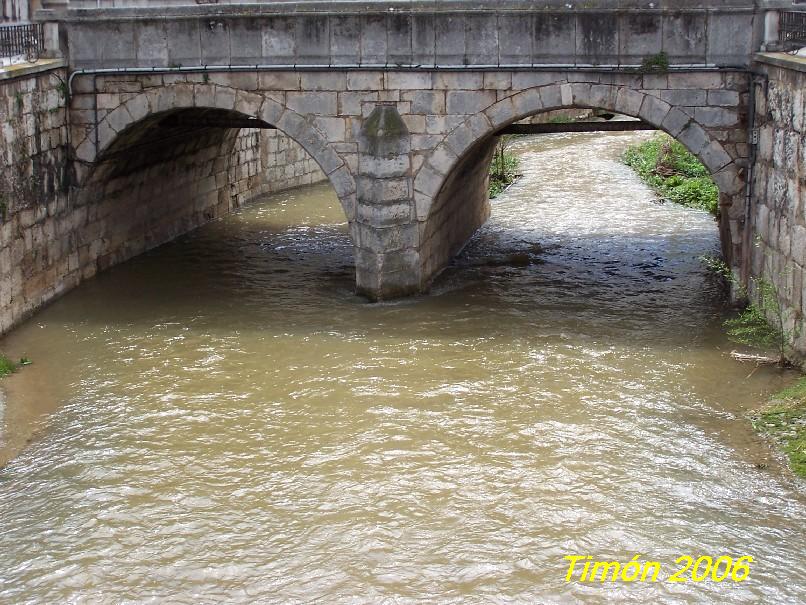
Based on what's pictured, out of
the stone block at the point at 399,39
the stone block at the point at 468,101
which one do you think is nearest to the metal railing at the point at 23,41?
the stone block at the point at 399,39

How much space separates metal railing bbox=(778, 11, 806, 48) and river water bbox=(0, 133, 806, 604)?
10.4 ft

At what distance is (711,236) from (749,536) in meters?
9.78

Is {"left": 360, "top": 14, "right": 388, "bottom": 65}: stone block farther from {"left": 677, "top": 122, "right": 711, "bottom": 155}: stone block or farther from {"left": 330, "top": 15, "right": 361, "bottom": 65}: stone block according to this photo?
{"left": 677, "top": 122, "right": 711, "bottom": 155}: stone block

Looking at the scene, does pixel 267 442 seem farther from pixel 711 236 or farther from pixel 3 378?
pixel 711 236

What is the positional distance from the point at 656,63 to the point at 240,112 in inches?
198

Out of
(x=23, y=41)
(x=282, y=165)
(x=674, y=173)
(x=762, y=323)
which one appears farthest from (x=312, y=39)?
(x=674, y=173)

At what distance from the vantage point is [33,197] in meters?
13.7

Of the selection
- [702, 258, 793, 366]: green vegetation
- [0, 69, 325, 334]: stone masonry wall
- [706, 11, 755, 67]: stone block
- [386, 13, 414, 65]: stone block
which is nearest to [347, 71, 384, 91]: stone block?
[386, 13, 414, 65]: stone block

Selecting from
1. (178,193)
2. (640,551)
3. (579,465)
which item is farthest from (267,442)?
(178,193)

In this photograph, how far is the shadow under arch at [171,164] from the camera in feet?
46.2

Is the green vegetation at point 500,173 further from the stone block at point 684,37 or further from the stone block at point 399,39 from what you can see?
the stone block at point 684,37

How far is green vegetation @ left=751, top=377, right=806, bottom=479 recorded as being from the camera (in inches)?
372

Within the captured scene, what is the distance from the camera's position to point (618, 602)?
761 centimetres

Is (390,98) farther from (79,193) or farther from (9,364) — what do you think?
(9,364)
